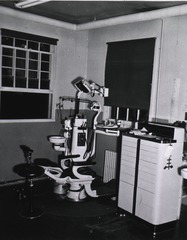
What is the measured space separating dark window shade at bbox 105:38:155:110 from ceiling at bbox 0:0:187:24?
60 cm

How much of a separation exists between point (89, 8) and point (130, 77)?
149 cm

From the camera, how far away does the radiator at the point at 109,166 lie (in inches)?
231

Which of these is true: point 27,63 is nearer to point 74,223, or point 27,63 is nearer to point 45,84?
point 45,84

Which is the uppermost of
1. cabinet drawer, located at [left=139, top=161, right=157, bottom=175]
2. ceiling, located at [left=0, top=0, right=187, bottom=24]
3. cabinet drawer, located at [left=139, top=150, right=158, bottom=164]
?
ceiling, located at [left=0, top=0, right=187, bottom=24]

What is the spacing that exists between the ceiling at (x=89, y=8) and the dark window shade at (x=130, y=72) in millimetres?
601

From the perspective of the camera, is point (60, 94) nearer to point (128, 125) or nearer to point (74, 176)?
point (128, 125)

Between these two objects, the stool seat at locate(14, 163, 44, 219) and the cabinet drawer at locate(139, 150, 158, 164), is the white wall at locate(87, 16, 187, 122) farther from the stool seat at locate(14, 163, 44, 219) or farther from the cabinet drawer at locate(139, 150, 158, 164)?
the stool seat at locate(14, 163, 44, 219)

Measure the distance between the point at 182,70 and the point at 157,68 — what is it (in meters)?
0.53

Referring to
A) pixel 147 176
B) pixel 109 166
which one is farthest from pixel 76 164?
pixel 147 176

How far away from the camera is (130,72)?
5.67m

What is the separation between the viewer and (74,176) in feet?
16.2

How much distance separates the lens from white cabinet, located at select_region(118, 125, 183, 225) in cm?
392

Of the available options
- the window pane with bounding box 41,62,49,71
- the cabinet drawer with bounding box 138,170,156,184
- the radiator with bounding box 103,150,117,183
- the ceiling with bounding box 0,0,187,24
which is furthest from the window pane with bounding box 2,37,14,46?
the cabinet drawer with bounding box 138,170,156,184

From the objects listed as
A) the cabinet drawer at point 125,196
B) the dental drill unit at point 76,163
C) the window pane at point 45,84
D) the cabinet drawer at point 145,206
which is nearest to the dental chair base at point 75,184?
the dental drill unit at point 76,163
